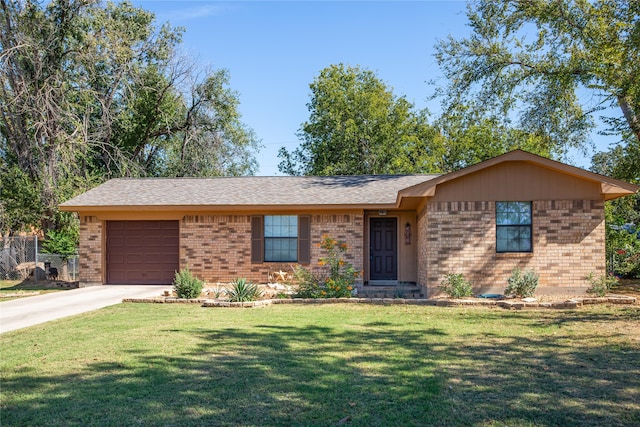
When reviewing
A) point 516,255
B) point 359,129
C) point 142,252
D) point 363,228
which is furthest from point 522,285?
point 359,129

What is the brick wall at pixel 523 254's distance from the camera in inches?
537

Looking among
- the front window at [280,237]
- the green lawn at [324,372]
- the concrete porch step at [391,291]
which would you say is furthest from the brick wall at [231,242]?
the green lawn at [324,372]

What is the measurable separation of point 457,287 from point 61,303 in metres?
9.23

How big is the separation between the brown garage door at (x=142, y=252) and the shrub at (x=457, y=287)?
8.91 meters

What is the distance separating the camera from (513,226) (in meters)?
13.9

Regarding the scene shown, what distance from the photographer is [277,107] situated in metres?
32.2

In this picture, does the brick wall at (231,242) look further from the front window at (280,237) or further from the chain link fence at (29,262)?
the chain link fence at (29,262)

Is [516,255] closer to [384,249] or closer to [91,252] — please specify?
[384,249]

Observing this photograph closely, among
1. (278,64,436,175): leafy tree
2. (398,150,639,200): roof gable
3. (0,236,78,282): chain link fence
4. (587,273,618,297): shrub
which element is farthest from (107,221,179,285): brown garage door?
(278,64,436,175): leafy tree

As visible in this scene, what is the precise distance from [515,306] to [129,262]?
12.1 metres

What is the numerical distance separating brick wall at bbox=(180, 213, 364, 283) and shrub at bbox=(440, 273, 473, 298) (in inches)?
160

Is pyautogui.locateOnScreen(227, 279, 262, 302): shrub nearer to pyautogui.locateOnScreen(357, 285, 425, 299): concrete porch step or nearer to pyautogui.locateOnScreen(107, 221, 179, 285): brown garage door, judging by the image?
pyautogui.locateOnScreen(357, 285, 425, 299): concrete porch step

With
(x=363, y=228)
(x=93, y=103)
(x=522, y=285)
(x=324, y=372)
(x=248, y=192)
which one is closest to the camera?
(x=324, y=372)

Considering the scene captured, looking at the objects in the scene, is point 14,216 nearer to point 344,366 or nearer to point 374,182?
point 374,182
